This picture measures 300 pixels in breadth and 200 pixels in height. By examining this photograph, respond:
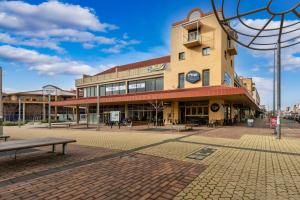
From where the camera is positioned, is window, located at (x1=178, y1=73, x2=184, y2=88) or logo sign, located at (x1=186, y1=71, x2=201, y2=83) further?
window, located at (x1=178, y1=73, x2=184, y2=88)

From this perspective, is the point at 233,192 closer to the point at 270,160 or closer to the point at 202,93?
the point at 270,160

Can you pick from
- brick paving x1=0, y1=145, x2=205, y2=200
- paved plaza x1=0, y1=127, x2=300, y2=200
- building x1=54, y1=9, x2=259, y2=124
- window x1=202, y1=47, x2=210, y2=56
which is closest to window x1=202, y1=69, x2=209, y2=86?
building x1=54, y1=9, x2=259, y2=124

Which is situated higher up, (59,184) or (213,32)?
(213,32)

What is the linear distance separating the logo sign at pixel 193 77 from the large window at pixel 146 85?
4280 millimetres

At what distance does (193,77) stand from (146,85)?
25.6 ft

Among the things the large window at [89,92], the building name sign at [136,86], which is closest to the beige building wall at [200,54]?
the building name sign at [136,86]

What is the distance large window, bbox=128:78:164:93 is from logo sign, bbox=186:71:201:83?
428 cm

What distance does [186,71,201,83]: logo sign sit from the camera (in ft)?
85.7

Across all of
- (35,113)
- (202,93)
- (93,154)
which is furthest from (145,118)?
(35,113)

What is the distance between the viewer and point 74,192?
4051 millimetres

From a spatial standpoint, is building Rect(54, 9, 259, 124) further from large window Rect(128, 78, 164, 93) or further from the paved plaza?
the paved plaza

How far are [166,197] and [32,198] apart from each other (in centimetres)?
242

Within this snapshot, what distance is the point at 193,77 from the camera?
26484mm

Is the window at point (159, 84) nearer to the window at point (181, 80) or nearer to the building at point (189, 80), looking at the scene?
the building at point (189, 80)
